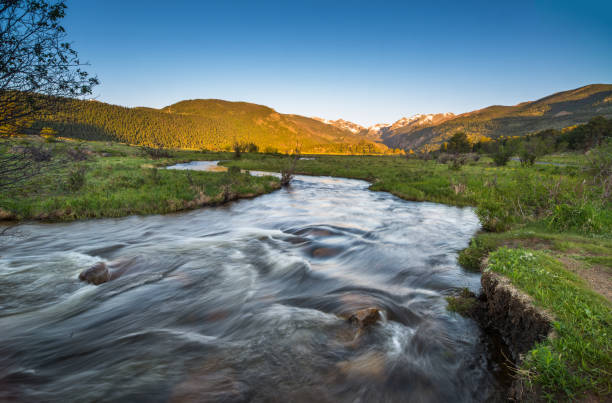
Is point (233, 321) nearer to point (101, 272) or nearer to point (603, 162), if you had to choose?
point (101, 272)

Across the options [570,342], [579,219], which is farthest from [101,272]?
[579,219]

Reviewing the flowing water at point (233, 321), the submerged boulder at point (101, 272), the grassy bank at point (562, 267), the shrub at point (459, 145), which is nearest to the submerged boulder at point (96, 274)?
the submerged boulder at point (101, 272)

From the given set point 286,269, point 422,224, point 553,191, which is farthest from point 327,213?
point 553,191

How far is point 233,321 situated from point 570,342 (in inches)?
219

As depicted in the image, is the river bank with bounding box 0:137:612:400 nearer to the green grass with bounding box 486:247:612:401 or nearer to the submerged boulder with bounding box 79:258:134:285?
the green grass with bounding box 486:247:612:401

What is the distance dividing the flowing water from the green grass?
124 centimetres

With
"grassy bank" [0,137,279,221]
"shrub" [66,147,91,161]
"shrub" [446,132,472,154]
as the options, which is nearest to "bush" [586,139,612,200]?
"shrub" [66,147,91,161]

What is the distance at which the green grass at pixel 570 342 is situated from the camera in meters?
2.91

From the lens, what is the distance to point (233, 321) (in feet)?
19.7

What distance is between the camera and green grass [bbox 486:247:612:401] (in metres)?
2.91

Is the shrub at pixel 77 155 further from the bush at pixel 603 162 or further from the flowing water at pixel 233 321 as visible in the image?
the bush at pixel 603 162

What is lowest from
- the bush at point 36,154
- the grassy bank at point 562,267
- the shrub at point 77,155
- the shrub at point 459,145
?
the grassy bank at point 562,267

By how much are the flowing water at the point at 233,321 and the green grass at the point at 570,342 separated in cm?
124

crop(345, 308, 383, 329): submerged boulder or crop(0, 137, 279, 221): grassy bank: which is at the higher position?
crop(0, 137, 279, 221): grassy bank
